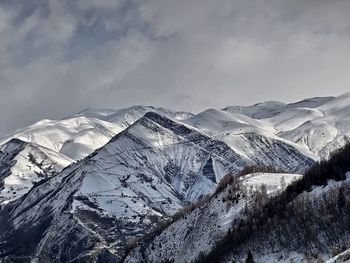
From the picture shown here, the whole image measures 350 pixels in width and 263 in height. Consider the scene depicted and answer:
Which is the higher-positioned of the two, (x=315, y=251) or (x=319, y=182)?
(x=319, y=182)

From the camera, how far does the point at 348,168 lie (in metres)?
195

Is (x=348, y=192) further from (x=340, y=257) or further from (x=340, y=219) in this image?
(x=340, y=257)

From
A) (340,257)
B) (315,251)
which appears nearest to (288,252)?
(315,251)

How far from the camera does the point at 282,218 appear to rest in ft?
618

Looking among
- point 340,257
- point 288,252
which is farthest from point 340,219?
point 340,257

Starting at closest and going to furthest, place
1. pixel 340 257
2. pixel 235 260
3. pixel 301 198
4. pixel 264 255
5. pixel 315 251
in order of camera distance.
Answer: pixel 340 257 → pixel 315 251 → pixel 264 255 → pixel 235 260 → pixel 301 198

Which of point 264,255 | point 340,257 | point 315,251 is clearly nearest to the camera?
point 340,257

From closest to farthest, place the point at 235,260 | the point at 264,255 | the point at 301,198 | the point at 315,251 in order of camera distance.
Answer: the point at 315,251
the point at 264,255
the point at 235,260
the point at 301,198

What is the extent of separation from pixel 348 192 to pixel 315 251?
28633mm

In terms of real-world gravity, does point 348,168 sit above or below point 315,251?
above

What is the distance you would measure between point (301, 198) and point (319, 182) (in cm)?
726

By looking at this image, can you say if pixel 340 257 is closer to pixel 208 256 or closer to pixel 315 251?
pixel 315 251

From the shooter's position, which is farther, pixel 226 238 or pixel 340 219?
pixel 226 238

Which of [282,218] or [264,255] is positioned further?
[282,218]
